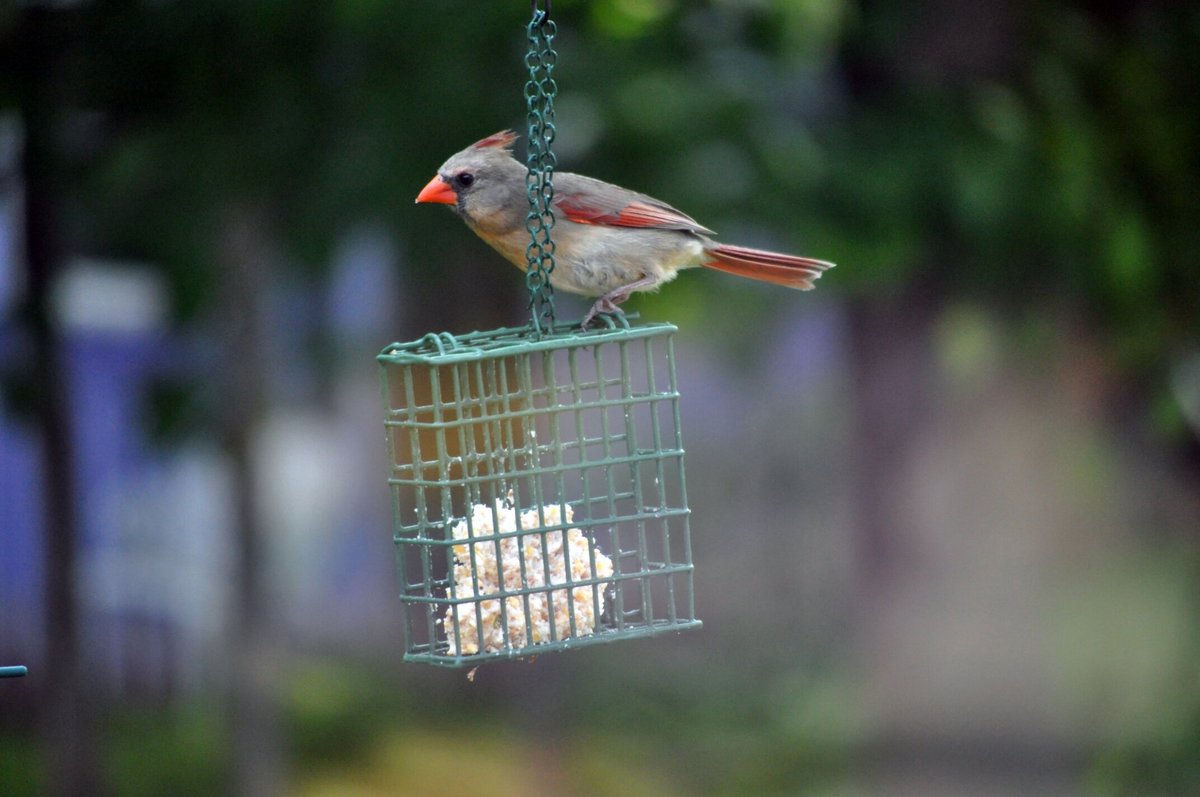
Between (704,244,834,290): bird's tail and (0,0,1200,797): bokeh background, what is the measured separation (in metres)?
1.28

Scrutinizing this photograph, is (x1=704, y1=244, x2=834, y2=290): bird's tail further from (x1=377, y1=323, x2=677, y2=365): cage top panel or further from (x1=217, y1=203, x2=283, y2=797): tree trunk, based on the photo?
(x1=217, y1=203, x2=283, y2=797): tree trunk

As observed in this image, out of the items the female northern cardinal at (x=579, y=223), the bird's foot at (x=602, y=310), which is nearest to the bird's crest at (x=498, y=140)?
the female northern cardinal at (x=579, y=223)

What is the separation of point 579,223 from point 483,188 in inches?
11.2

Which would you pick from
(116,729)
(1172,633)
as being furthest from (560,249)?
(116,729)

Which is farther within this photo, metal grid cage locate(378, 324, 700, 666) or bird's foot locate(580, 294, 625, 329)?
bird's foot locate(580, 294, 625, 329)

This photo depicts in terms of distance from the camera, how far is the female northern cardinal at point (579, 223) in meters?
3.91

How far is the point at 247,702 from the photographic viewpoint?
7312 mm

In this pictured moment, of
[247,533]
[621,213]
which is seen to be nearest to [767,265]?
[621,213]

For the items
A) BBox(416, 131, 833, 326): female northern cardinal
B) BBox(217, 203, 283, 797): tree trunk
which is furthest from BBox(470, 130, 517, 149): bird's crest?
BBox(217, 203, 283, 797): tree trunk

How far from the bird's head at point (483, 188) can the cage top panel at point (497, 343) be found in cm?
41

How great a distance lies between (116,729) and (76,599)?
2.75 m

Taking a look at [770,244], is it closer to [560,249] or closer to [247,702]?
[560,249]

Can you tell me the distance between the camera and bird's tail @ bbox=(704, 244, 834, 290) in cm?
419

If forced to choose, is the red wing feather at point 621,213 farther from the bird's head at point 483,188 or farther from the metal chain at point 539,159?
the metal chain at point 539,159
